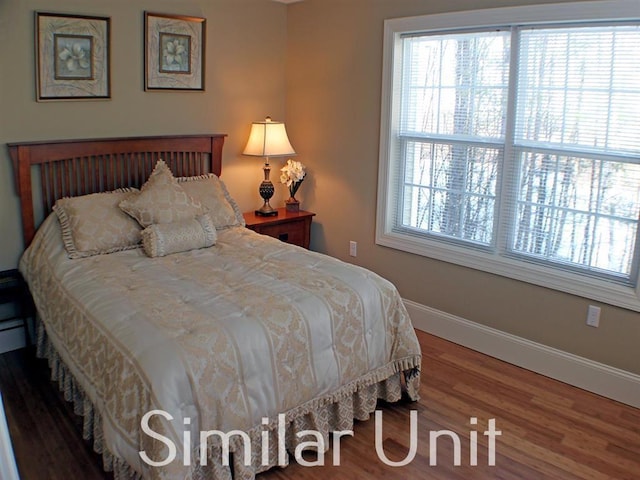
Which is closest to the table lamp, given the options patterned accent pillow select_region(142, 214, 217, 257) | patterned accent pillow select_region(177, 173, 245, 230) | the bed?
patterned accent pillow select_region(177, 173, 245, 230)

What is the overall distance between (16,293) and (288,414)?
80.2 inches

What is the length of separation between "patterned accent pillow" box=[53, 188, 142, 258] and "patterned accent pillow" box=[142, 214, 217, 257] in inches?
5.7

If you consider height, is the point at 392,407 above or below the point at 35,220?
below

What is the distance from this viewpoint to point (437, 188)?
405cm

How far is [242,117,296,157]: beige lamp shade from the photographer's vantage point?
14.8 ft

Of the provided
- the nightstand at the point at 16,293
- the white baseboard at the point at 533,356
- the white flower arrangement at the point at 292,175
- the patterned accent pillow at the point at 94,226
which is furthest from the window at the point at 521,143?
the nightstand at the point at 16,293

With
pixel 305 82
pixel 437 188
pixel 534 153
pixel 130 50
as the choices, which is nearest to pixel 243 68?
pixel 305 82

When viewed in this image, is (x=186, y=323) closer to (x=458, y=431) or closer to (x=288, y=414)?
(x=288, y=414)

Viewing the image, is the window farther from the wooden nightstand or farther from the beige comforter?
the beige comforter

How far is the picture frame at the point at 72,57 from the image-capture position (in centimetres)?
354

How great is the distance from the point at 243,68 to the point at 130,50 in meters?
0.96

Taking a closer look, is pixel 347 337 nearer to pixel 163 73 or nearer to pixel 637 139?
pixel 637 139

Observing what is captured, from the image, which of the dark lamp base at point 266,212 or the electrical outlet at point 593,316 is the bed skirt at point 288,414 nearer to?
the electrical outlet at point 593,316

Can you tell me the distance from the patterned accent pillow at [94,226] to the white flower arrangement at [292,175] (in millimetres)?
1486
